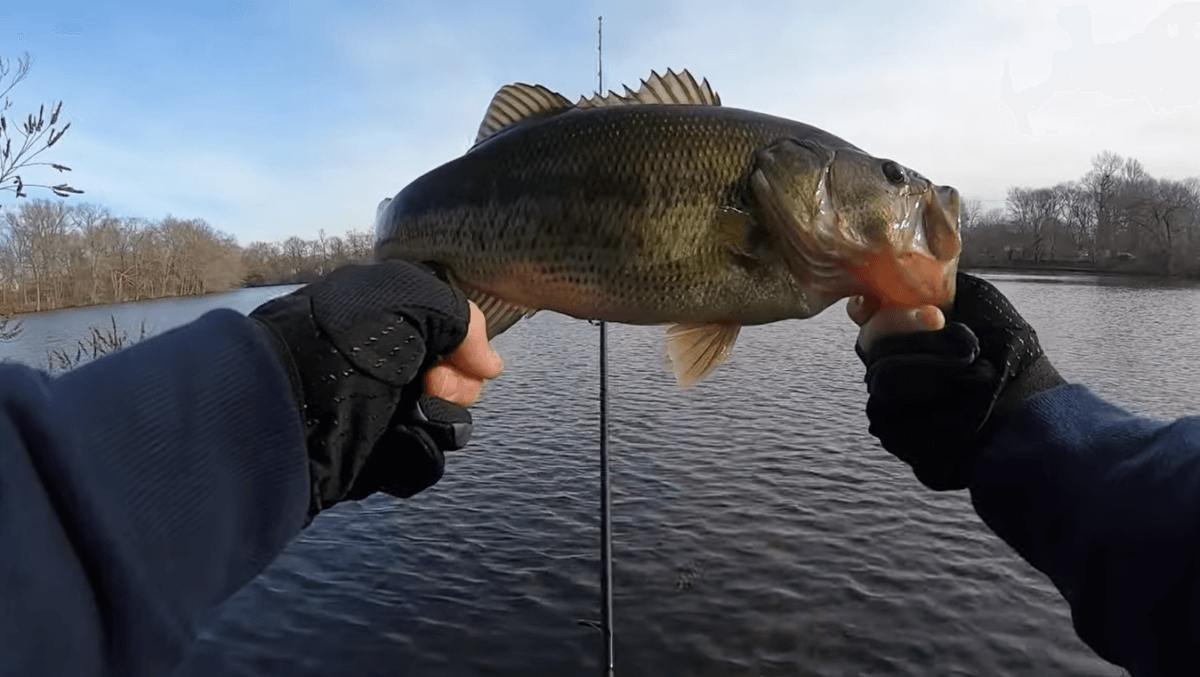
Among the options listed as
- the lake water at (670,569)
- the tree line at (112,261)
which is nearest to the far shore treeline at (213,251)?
the tree line at (112,261)

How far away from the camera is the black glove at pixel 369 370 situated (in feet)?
7.39

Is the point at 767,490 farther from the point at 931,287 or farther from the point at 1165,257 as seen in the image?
the point at 1165,257

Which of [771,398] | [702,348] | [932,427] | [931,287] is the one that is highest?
[931,287]

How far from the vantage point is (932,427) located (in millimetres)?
2920

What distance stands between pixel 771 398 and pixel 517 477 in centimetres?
1088

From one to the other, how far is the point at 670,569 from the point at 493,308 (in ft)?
38.2

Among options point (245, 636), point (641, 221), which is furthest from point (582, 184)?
point (245, 636)

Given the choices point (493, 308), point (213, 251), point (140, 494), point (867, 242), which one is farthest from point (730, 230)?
point (213, 251)

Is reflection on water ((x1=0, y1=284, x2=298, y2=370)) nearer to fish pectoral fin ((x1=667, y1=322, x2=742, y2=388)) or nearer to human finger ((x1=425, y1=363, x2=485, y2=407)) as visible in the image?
human finger ((x1=425, y1=363, x2=485, y2=407))

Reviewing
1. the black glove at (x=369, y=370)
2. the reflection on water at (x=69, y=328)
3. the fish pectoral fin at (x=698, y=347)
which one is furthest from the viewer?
the reflection on water at (x=69, y=328)

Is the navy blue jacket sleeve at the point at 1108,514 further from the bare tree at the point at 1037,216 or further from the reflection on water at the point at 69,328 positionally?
the bare tree at the point at 1037,216

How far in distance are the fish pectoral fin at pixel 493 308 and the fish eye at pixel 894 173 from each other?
1.57 metres

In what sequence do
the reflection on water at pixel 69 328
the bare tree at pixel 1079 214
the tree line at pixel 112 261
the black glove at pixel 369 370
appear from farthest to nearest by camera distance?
the bare tree at pixel 1079 214 < the tree line at pixel 112 261 < the reflection on water at pixel 69 328 < the black glove at pixel 369 370

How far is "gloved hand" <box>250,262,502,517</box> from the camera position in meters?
2.25
